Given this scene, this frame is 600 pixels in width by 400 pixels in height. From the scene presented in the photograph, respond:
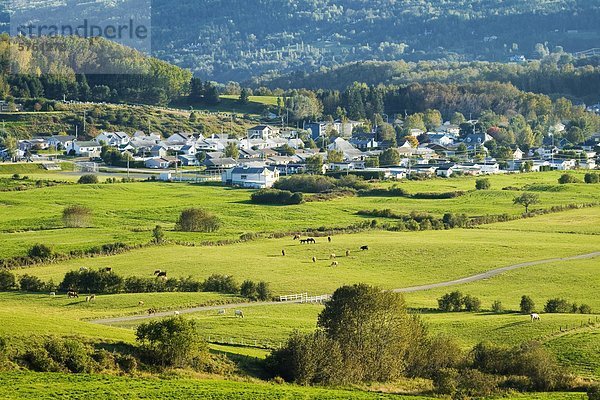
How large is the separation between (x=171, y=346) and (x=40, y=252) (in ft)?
63.4

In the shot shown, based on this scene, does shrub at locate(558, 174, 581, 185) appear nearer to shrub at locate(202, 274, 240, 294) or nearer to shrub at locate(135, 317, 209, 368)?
shrub at locate(202, 274, 240, 294)

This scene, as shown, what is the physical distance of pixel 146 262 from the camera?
4281cm

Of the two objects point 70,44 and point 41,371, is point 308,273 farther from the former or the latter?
point 70,44

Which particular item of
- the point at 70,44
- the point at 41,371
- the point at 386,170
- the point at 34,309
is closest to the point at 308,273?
the point at 34,309

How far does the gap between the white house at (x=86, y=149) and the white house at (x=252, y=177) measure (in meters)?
19.7

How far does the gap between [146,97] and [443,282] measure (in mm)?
79587

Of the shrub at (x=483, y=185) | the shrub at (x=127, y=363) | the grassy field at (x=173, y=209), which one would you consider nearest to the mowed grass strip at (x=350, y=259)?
the grassy field at (x=173, y=209)

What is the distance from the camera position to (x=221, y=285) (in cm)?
3812

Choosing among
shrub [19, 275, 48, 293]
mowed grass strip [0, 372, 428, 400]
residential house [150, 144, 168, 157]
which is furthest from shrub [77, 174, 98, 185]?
mowed grass strip [0, 372, 428, 400]

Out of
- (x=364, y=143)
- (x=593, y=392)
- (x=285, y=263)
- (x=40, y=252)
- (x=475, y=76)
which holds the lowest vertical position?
(x=593, y=392)

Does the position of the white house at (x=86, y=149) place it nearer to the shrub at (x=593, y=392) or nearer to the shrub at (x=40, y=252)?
the shrub at (x=40, y=252)

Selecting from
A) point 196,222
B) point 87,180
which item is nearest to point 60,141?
point 87,180

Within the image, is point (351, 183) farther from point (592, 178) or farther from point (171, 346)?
point (171, 346)

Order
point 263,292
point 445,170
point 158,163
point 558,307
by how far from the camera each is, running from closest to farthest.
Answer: point 558,307
point 263,292
point 445,170
point 158,163
